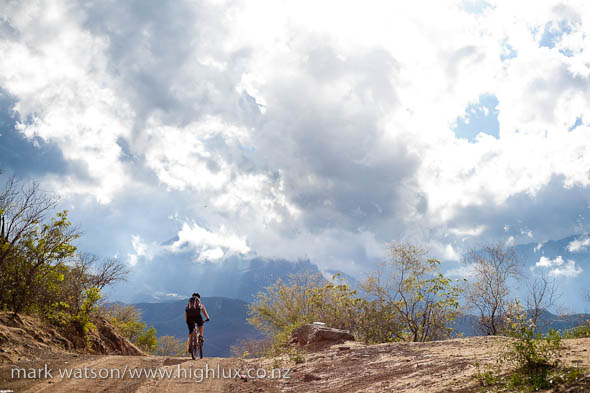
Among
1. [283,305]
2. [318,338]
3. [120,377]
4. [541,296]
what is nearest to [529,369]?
[120,377]

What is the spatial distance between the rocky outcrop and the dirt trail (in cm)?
677

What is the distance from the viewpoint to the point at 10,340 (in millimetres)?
14000

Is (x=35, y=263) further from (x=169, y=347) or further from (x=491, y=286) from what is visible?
(x=169, y=347)

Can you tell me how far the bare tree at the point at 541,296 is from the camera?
28.0m

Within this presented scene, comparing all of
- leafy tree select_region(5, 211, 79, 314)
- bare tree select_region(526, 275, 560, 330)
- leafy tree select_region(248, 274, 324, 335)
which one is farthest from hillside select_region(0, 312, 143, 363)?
bare tree select_region(526, 275, 560, 330)

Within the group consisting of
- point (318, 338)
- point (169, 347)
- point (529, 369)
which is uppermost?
point (529, 369)

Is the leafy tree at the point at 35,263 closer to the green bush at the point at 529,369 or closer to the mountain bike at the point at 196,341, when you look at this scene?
the mountain bike at the point at 196,341

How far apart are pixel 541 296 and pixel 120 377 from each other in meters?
31.0

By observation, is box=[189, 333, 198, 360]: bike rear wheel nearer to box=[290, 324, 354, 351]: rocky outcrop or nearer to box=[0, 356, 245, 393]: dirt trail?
box=[0, 356, 245, 393]: dirt trail

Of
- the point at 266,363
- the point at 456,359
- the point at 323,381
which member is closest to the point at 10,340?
the point at 266,363

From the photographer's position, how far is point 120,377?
10.5 metres

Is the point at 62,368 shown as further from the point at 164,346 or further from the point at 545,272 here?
the point at 164,346

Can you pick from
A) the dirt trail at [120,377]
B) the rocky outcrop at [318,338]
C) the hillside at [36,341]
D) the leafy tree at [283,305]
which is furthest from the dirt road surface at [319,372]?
the leafy tree at [283,305]

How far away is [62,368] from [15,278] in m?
10.5
